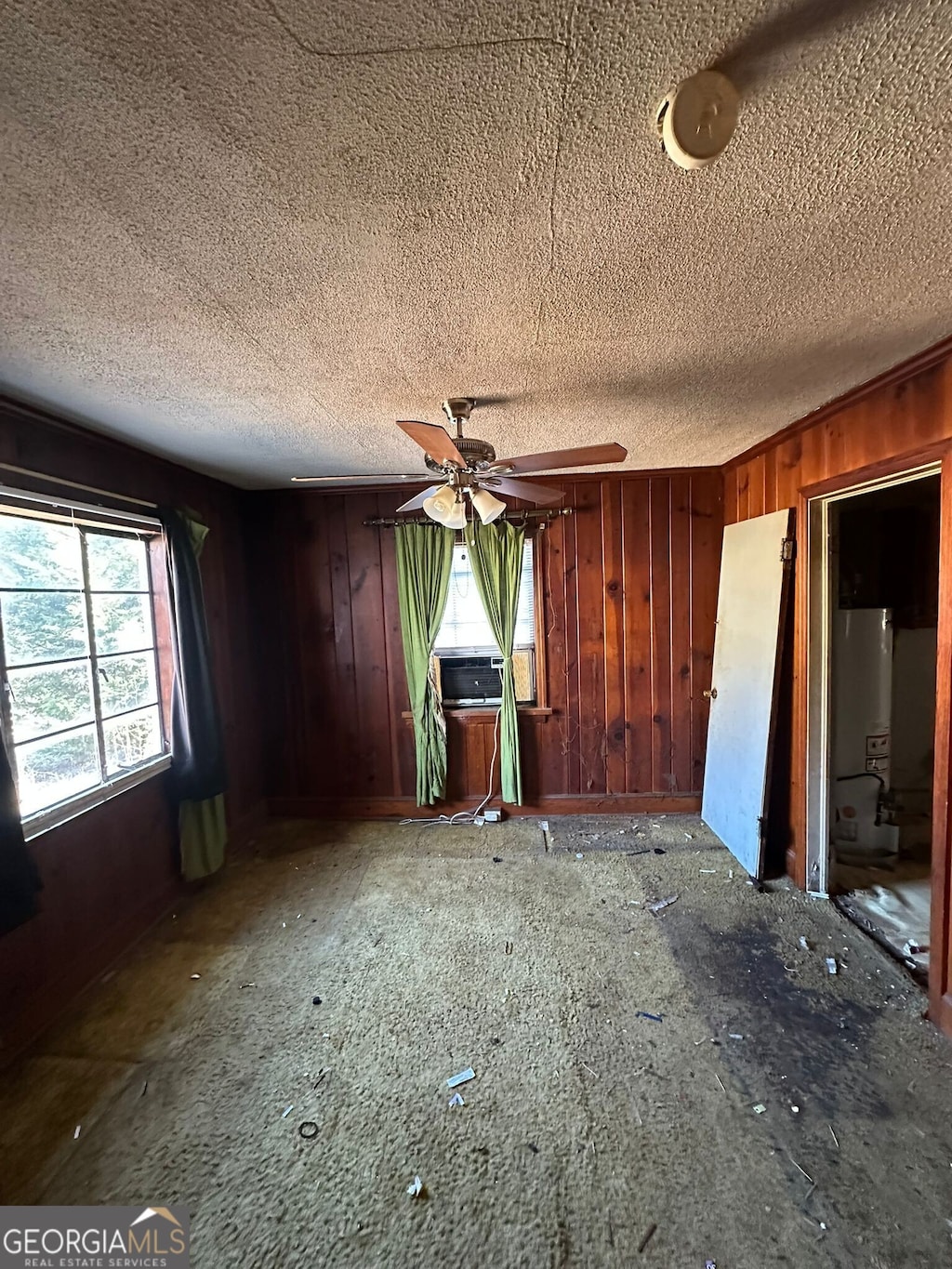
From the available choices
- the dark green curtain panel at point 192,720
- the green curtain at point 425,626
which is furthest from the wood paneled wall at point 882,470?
the dark green curtain panel at point 192,720

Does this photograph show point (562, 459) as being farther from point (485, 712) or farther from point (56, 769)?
point (56, 769)

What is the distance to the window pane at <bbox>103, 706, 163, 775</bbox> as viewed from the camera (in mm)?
2490

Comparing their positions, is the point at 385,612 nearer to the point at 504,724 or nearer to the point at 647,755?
the point at 504,724

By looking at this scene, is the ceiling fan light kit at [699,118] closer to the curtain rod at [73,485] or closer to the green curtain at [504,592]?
the curtain rod at [73,485]

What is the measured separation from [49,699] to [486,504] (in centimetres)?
206

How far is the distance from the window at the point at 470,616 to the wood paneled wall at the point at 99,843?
154 cm

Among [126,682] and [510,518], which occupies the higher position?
[510,518]

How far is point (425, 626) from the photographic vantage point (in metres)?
3.58

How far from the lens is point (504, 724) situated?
356 centimetres

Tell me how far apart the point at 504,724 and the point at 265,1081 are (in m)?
2.25

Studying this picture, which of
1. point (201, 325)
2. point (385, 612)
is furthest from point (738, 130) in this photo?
point (385, 612)

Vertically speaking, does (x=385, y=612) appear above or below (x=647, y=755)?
above

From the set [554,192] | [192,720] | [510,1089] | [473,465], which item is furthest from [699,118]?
[192,720]

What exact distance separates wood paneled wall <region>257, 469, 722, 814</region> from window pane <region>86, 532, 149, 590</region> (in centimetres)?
101
